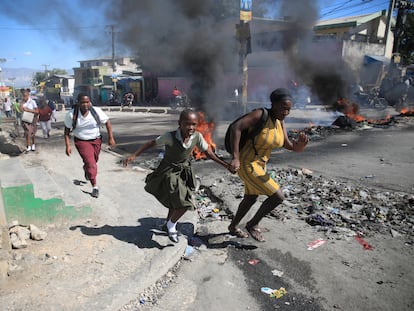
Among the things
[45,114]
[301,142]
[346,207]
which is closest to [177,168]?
[301,142]

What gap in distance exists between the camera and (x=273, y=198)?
291 cm

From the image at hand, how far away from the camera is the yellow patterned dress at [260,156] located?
283 centimetres

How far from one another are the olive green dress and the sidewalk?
1.57ft

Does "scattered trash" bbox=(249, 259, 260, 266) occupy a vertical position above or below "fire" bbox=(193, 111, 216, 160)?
below

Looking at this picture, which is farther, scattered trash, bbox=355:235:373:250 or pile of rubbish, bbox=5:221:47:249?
scattered trash, bbox=355:235:373:250

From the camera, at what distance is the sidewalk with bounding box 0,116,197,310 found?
221 centimetres

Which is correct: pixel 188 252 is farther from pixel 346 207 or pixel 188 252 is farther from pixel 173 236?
pixel 346 207

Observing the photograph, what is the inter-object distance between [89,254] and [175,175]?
1.01 m

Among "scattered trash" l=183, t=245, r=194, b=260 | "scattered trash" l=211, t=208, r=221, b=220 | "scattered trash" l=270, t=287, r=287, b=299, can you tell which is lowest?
"scattered trash" l=270, t=287, r=287, b=299

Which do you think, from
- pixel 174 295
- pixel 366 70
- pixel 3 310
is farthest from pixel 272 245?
pixel 366 70

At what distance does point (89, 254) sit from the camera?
275cm

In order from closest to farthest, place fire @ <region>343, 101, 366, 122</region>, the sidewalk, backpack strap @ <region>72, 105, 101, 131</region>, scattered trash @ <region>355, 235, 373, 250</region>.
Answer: the sidewalk → scattered trash @ <region>355, 235, 373, 250</region> → backpack strap @ <region>72, 105, 101, 131</region> → fire @ <region>343, 101, 366, 122</region>

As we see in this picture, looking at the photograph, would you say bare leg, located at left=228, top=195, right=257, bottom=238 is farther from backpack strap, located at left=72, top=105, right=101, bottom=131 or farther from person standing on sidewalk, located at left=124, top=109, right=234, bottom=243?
backpack strap, located at left=72, top=105, right=101, bottom=131

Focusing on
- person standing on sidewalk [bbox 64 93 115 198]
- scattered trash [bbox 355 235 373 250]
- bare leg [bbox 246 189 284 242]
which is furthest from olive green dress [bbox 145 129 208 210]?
scattered trash [bbox 355 235 373 250]
